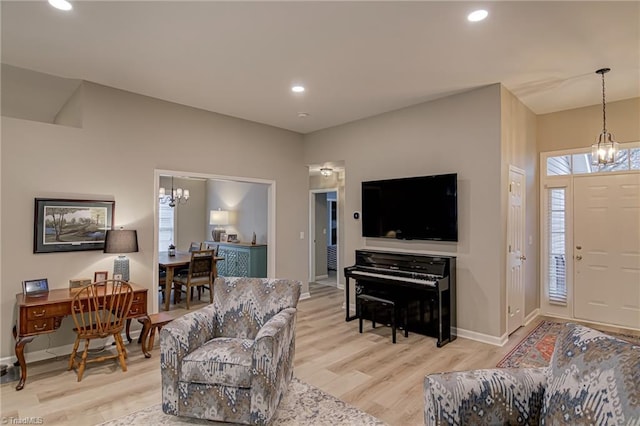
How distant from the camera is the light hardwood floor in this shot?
255 centimetres

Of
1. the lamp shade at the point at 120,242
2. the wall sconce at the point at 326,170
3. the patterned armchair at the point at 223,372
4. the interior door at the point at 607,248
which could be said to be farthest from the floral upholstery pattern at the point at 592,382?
the wall sconce at the point at 326,170

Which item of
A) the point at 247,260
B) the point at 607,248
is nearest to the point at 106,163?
the point at 247,260

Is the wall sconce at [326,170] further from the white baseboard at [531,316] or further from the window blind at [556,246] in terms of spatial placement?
the white baseboard at [531,316]

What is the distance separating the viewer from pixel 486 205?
3.90m

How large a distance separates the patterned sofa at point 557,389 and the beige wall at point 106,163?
3.83 m

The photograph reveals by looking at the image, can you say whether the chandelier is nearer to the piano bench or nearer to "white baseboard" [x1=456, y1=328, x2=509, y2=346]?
the piano bench

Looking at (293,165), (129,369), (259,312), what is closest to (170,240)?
(293,165)

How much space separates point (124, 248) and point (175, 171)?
1260 millimetres

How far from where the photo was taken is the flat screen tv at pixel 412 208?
13.4 feet

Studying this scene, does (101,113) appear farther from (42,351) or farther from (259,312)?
(259,312)

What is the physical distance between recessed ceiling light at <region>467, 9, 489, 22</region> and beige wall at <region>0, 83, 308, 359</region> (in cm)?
358

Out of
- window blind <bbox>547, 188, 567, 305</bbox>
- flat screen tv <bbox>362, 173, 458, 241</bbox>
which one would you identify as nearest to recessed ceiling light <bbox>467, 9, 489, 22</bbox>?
flat screen tv <bbox>362, 173, 458, 241</bbox>

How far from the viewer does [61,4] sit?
239 centimetres

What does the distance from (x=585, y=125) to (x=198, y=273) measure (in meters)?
6.13
